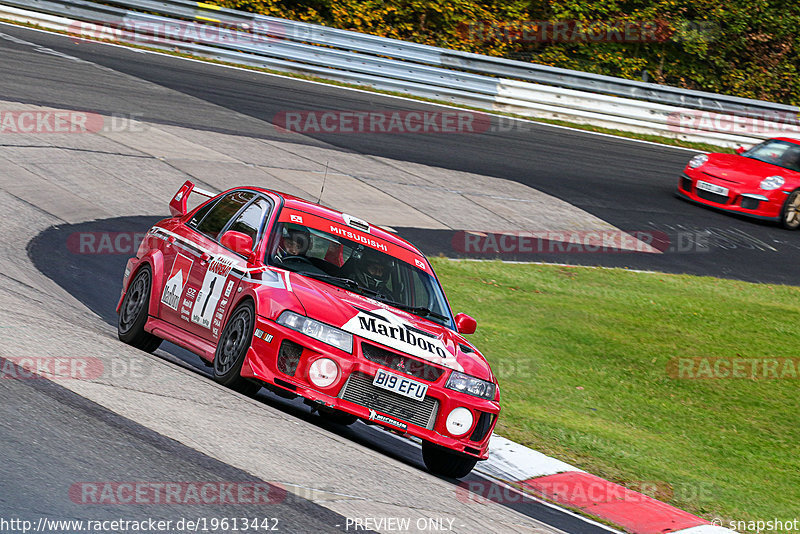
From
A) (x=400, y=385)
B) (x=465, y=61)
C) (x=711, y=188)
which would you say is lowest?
(x=711, y=188)

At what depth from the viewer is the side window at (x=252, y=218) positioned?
25.8 ft

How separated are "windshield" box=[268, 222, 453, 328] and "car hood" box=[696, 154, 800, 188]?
13.4 m

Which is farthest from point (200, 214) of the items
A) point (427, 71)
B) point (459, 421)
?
point (427, 71)

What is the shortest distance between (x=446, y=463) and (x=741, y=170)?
14683 millimetres

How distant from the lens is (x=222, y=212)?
8.47m

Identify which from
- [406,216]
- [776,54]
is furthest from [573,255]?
[776,54]

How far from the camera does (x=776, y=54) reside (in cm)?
3081

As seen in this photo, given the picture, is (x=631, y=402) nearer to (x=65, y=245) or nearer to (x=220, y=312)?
(x=220, y=312)

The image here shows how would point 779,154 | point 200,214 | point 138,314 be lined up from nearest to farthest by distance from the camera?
point 138,314
point 200,214
point 779,154

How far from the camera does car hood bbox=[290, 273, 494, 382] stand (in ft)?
22.2

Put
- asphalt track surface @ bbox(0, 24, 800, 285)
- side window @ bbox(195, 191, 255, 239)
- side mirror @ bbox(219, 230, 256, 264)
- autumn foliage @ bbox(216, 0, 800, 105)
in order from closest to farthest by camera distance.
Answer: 1. side mirror @ bbox(219, 230, 256, 264)
2. side window @ bbox(195, 191, 255, 239)
3. asphalt track surface @ bbox(0, 24, 800, 285)
4. autumn foliage @ bbox(216, 0, 800, 105)

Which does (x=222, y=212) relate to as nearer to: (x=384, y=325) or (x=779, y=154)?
(x=384, y=325)

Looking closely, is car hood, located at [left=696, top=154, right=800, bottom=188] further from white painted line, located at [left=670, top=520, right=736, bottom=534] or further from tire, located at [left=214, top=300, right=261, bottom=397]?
tire, located at [left=214, top=300, right=261, bottom=397]

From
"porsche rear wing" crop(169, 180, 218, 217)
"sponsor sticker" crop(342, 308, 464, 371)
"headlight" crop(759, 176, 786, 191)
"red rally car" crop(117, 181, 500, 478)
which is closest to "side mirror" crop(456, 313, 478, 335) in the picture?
"red rally car" crop(117, 181, 500, 478)
